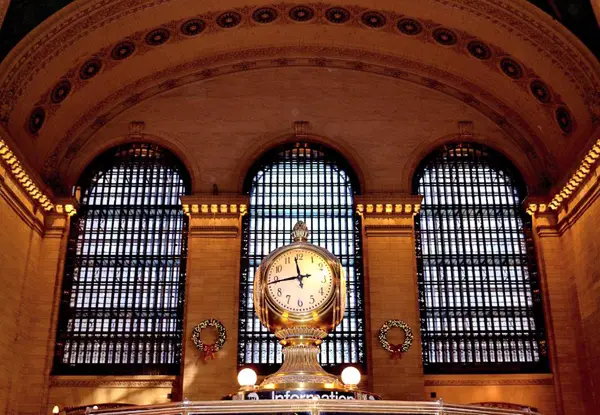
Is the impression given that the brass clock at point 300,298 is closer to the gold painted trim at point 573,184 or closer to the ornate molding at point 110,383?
the gold painted trim at point 573,184

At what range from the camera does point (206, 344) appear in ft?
60.2

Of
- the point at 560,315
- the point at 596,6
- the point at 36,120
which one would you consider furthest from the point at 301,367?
the point at 36,120

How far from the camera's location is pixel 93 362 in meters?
18.9

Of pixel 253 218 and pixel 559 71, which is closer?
pixel 559 71

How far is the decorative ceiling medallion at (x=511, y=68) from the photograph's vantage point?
64.2ft

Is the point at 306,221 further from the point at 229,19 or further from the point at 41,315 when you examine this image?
the point at 41,315

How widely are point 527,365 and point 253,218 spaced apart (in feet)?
27.8

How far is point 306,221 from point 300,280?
55.0ft

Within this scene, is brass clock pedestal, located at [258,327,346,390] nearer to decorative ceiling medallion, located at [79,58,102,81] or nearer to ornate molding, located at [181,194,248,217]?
ornate molding, located at [181,194,248,217]

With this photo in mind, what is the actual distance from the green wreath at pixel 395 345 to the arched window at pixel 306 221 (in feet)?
2.54

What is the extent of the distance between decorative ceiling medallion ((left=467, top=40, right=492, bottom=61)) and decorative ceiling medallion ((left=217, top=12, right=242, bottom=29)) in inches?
259

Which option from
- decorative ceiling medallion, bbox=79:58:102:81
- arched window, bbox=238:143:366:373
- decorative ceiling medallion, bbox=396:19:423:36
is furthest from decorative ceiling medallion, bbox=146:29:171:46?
decorative ceiling medallion, bbox=396:19:423:36

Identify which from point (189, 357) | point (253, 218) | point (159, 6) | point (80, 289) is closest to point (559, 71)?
point (253, 218)

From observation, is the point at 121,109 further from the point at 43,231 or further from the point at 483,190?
the point at 483,190
